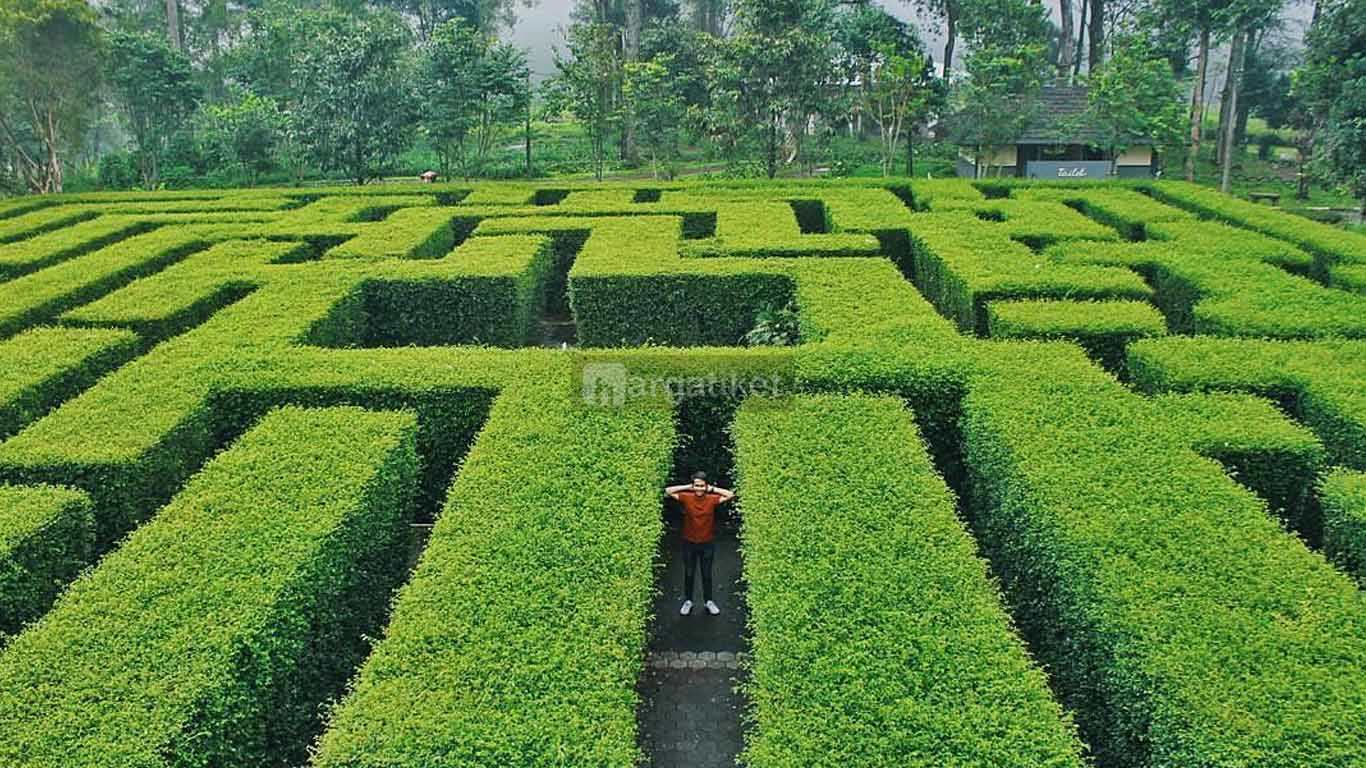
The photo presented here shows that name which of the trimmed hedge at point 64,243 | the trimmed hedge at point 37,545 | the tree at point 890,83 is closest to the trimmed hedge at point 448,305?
the trimmed hedge at point 37,545

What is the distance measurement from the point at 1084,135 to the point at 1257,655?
3077 cm

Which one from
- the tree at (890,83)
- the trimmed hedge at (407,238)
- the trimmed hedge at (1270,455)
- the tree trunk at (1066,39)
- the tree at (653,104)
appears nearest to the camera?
the trimmed hedge at (1270,455)

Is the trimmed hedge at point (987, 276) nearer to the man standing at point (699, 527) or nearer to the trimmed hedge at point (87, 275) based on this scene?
the man standing at point (699, 527)

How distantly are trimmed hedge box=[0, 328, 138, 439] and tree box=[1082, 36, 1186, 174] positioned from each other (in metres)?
27.8

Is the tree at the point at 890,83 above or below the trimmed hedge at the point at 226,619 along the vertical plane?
above

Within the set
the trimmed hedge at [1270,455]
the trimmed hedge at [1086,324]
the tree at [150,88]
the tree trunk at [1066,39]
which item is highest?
the tree trunk at [1066,39]

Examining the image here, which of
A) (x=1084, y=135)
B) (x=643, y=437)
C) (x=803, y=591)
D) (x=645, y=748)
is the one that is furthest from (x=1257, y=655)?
(x=1084, y=135)

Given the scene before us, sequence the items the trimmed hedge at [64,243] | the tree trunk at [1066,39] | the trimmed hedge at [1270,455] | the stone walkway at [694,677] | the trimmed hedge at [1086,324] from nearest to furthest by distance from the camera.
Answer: the stone walkway at [694,677], the trimmed hedge at [1270,455], the trimmed hedge at [1086,324], the trimmed hedge at [64,243], the tree trunk at [1066,39]

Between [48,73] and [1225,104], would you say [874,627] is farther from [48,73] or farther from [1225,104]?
[1225,104]

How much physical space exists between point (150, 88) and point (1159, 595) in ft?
120

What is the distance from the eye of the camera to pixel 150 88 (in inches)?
1278

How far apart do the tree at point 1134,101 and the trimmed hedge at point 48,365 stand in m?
27.8

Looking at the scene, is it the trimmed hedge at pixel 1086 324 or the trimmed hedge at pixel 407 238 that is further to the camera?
the trimmed hedge at pixel 407 238

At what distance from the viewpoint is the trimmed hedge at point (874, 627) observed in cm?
556
